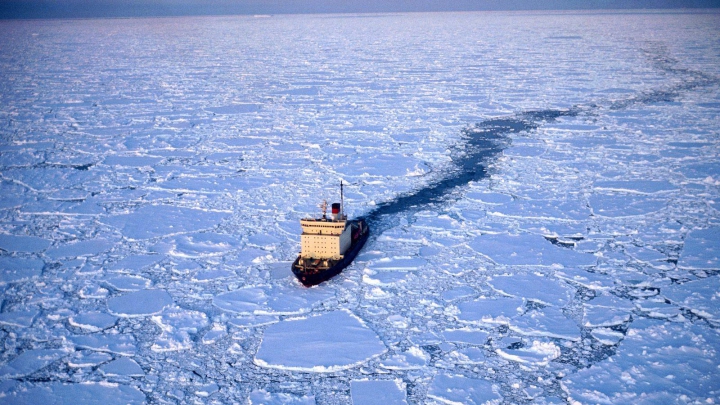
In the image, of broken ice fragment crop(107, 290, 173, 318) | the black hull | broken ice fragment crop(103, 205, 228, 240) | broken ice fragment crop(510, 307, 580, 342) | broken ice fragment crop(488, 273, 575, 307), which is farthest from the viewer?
broken ice fragment crop(103, 205, 228, 240)

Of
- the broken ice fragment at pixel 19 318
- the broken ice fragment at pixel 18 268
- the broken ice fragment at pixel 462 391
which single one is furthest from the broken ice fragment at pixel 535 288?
the broken ice fragment at pixel 18 268

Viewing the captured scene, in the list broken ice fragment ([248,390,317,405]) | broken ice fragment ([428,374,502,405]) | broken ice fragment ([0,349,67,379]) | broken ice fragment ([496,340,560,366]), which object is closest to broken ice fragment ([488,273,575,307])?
broken ice fragment ([496,340,560,366])

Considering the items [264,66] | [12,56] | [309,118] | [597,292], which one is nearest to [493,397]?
[597,292]

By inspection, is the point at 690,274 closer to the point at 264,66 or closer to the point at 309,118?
the point at 309,118

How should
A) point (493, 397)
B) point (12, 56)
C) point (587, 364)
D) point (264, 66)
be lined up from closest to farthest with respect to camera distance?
point (493, 397) < point (587, 364) < point (264, 66) < point (12, 56)

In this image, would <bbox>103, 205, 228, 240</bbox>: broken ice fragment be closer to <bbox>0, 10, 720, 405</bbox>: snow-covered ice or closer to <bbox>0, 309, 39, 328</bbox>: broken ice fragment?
<bbox>0, 10, 720, 405</bbox>: snow-covered ice

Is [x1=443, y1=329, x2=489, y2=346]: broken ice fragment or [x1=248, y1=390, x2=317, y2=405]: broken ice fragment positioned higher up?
[x1=443, y1=329, x2=489, y2=346]: broken ice fragment

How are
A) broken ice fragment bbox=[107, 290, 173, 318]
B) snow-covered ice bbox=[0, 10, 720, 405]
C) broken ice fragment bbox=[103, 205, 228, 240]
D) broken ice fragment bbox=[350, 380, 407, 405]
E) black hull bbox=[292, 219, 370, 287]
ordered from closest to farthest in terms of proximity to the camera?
broken ice fragment bbox=[350, 380, 407, 405], snow-covered ice bbox=[0, 10, 720, 405], broken ice fragment bbox=[107, 290, 173, 318], black hull bbox=[292, 219, 370, 287], broken ice fragment bbox=[103, 205, 228, 240]

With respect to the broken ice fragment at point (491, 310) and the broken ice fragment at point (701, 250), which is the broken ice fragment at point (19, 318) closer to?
the broken ice fragment at point (491, 310)
